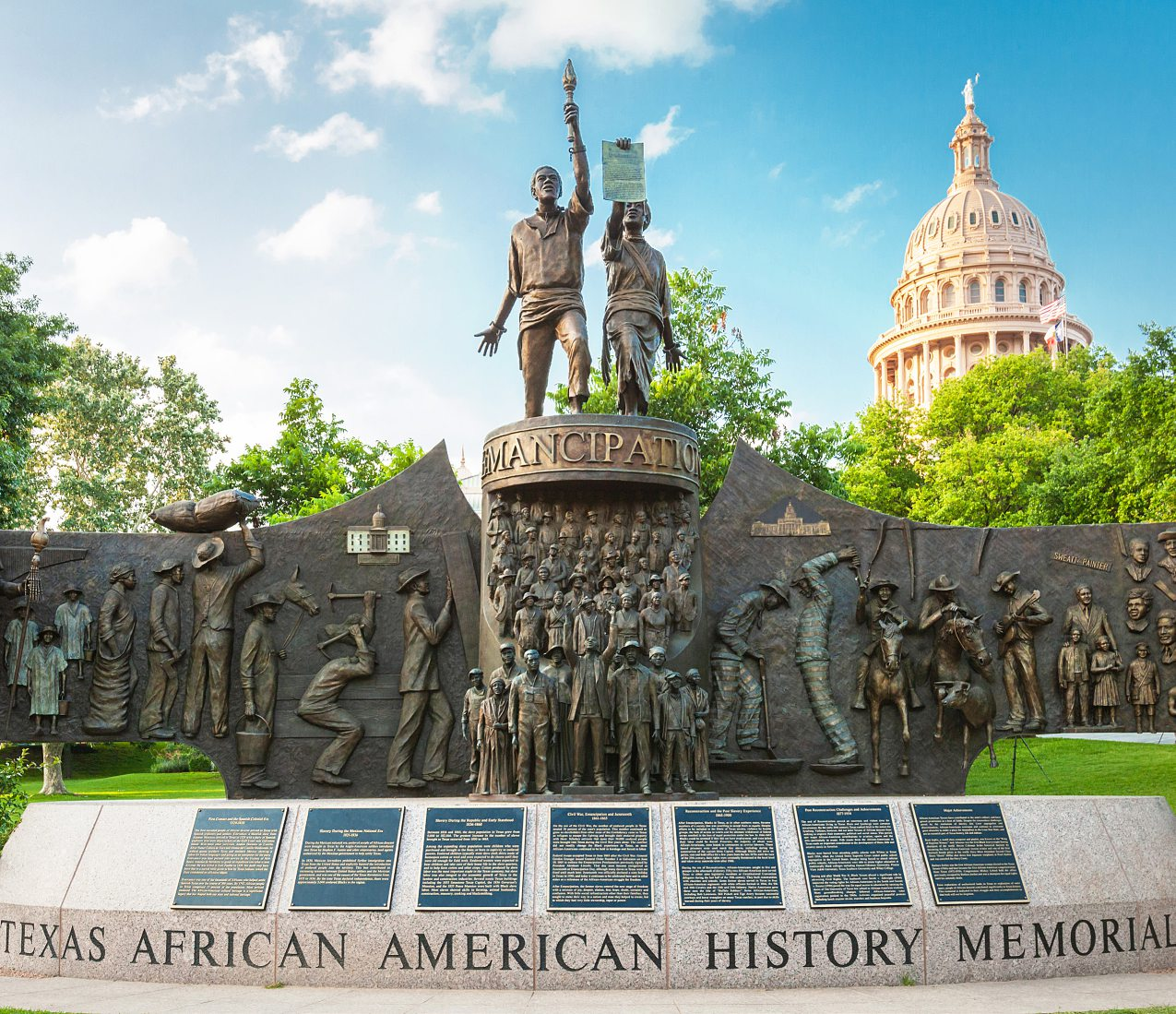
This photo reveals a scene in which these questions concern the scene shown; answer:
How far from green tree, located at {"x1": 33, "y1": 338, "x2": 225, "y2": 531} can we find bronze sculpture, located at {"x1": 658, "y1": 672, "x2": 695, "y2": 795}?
2807cm

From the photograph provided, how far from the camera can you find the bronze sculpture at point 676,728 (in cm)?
1176

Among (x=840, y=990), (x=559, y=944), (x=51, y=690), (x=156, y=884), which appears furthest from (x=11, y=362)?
(x=840, y=990)

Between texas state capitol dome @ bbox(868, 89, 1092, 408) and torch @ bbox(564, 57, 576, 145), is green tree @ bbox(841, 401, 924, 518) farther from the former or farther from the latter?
torch @ bbox(564, 57, 576, 145)

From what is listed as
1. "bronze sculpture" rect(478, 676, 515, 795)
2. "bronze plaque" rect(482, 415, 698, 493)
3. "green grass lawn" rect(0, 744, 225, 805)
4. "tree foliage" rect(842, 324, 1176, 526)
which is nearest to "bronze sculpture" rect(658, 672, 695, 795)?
"bronze sculpture" rect(478, 676, 515, 795)

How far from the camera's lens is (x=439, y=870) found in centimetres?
934

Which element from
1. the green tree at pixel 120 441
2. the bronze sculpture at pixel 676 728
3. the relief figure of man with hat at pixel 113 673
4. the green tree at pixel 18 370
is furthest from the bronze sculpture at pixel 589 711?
the green tree at pixel 120 441

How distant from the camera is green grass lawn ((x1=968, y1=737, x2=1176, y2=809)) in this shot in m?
20.7

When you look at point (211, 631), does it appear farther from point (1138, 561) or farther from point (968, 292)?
point (968, 292)

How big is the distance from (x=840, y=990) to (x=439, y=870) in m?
3.32

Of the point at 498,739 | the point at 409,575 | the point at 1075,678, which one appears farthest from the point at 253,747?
the point at 1075,678

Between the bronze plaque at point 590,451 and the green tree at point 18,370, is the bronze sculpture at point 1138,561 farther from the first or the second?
the green tree at point 18,370

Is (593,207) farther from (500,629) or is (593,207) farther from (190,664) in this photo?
(190,664)

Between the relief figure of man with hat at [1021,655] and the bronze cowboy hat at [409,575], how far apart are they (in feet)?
24.2

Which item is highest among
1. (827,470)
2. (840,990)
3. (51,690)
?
(827,470)
